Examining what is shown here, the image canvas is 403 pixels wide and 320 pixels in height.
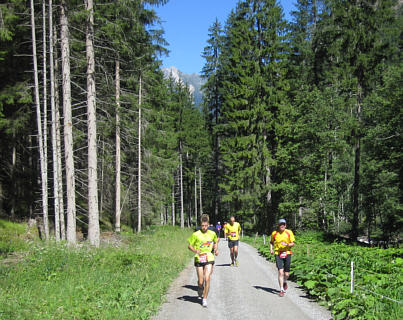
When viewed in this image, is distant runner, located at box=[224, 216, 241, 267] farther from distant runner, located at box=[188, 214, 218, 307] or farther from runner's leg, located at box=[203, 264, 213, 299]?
runner's leg, located at box=[203, 264, 213, 299]

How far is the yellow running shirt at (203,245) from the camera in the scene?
295 inches

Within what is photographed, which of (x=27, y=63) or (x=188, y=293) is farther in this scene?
(x=27, y=63)

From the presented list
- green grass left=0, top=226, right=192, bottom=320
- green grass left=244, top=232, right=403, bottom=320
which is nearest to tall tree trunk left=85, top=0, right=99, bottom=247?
green grass left=0, top=226, right=192, bottom=320

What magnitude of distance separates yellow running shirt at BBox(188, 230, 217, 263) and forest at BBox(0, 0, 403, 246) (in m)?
6.50

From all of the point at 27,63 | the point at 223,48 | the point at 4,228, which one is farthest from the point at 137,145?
the point at 223,48

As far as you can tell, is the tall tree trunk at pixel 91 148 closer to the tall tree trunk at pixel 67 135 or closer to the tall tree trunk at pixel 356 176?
the tall tree trunk at pixel 67 135

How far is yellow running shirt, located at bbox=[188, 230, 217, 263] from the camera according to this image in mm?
7488

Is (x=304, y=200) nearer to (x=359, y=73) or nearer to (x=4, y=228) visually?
(x=359, y=73)

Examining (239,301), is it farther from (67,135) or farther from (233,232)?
(67,135)

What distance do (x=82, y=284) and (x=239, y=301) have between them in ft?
12.1

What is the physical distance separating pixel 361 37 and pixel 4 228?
22959 mm

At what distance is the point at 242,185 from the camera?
27484 millimetres

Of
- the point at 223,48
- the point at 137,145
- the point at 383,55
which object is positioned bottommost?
the point at 137,145

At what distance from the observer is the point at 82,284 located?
7.15m
